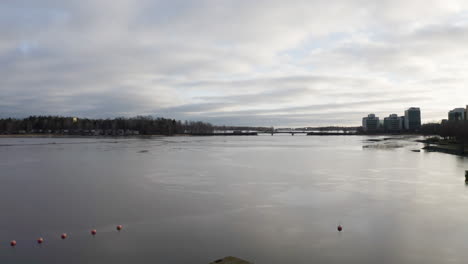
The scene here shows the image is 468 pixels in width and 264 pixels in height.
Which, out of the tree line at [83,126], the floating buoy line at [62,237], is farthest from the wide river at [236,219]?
the tree line at [83,126]

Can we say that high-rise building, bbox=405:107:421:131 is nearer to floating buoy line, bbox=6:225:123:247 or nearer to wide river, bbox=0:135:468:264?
wide river, bbox=0:135:468:264

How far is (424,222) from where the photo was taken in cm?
943

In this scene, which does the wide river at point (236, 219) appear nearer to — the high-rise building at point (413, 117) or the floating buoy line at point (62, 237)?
the floating buoy line at point (62, 237)

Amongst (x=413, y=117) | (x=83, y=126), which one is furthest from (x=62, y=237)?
(x=413, y=117)

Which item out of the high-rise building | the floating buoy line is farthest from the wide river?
the high-rise building

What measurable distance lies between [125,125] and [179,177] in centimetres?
13508

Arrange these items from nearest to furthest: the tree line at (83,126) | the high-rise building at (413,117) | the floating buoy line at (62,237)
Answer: the floating buoy line at (62,237), the tree line at (83,126), the high-rise building at (413,117)

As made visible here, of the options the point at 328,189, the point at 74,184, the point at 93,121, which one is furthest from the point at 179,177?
the point at 93,121

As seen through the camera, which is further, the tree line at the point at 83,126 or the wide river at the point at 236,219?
the tree line at the point at 83,126

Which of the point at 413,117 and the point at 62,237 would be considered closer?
the point at 62,237

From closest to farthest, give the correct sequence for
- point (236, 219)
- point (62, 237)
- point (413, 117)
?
point (62, 237), point (236, 219), point (413, 117)

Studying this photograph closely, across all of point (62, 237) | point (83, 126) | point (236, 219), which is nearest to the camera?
point (62, 237)

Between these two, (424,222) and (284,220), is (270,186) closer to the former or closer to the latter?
(284,220)

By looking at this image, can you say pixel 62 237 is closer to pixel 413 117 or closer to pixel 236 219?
pixel 236 219
